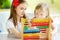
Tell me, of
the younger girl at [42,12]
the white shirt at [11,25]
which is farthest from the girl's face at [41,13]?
the white shirt at [11,25]

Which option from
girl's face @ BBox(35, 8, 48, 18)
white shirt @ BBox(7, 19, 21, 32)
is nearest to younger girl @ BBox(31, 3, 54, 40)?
girl's face @ BBox(35, 8, 48, 18)

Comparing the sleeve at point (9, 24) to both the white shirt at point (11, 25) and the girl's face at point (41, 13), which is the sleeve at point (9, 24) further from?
the girl's face at point (41, 13)

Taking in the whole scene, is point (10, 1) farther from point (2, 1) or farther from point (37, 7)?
point (37, 7)

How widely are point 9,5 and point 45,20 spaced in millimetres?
216

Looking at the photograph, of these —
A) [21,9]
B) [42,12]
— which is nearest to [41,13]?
[42,12]

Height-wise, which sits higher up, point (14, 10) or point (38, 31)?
point (14, 10)

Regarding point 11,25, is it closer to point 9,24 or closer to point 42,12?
point 9,24

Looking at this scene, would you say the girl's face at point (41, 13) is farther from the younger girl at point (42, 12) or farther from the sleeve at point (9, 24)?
the sleeve at point (9, 24)

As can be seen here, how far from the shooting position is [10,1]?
1.00 m

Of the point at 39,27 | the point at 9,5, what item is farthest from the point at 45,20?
the point at 9,5

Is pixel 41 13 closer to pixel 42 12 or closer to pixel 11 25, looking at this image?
pixel 42 12

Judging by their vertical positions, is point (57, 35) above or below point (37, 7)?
below

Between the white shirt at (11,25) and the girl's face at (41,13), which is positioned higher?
the girl's face at (41,13)

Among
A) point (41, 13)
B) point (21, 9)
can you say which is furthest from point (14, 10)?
point (41, 13)
